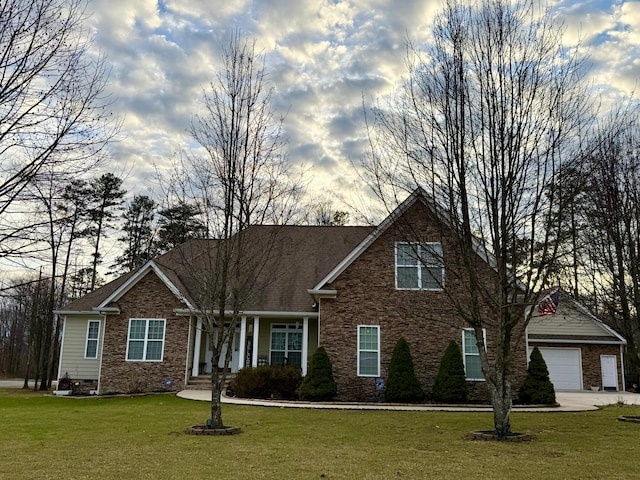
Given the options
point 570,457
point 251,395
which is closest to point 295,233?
point 251,395

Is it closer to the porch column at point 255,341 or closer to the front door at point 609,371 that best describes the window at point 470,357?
the porch column at point 255,341

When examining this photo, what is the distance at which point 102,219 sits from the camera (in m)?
36.4

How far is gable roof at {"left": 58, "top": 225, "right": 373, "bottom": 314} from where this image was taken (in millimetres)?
21312

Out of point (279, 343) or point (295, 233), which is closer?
point (279, 343)

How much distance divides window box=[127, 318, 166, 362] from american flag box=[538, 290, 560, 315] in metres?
15.7

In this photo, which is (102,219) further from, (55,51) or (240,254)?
(55,51)

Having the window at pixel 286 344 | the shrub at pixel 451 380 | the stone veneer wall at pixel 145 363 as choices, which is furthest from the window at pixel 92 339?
the shrub at pixel 451 380

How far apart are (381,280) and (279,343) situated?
5.81m

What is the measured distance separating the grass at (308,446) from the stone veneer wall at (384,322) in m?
3.39

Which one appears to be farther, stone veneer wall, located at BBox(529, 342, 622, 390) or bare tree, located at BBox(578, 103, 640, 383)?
stone veneer wall, located at BBox(529, 342, 622, 390)

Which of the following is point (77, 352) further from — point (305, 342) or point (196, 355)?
point (305, 342)

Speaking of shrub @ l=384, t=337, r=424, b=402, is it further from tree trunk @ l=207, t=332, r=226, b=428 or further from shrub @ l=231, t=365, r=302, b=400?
tree trunk @ l=207, t=332, r=226, b=428

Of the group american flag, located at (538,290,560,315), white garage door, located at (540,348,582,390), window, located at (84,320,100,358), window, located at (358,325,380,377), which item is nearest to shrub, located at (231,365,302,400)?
window, located at (358,325,380,377)

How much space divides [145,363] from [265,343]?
4.73 m
